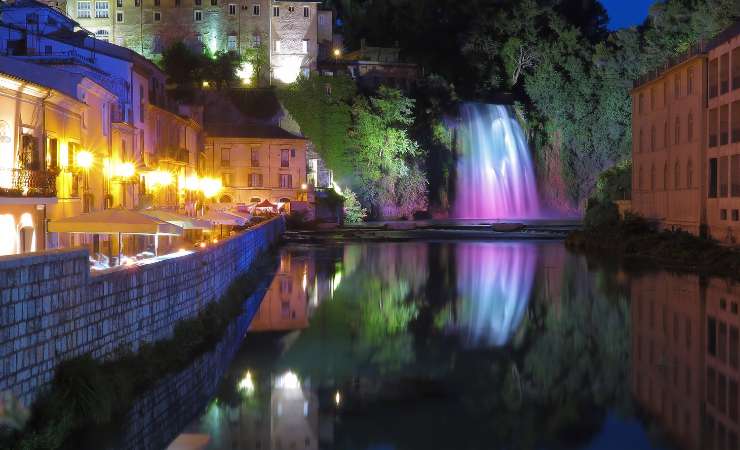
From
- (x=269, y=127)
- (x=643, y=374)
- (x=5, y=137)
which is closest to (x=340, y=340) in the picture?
(x=643, y=374)

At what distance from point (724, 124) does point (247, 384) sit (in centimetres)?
3067

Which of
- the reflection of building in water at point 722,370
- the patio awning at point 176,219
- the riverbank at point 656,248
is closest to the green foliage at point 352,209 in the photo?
the riverbank at point 656,248

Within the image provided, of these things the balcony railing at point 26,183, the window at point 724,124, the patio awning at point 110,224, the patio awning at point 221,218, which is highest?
the window at point 724,124

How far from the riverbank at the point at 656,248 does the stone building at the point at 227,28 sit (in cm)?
4527

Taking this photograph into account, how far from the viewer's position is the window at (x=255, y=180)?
2943 inches

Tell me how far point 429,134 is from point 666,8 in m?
23.8

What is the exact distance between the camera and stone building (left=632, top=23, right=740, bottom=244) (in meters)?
38.1

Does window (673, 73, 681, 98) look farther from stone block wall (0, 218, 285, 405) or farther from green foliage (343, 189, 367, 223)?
green foliage (343, 189, 367, 223)

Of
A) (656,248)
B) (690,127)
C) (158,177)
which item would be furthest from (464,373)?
(690,127)

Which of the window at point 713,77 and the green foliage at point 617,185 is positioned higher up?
the window at point 713,77

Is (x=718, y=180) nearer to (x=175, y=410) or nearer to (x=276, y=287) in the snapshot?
(x=276, y=287)

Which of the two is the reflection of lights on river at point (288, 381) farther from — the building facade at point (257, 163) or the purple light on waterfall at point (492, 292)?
the building facade at point (257, 163)

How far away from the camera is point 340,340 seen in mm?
19688

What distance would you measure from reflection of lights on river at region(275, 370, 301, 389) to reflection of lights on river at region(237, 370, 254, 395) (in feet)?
1.42
